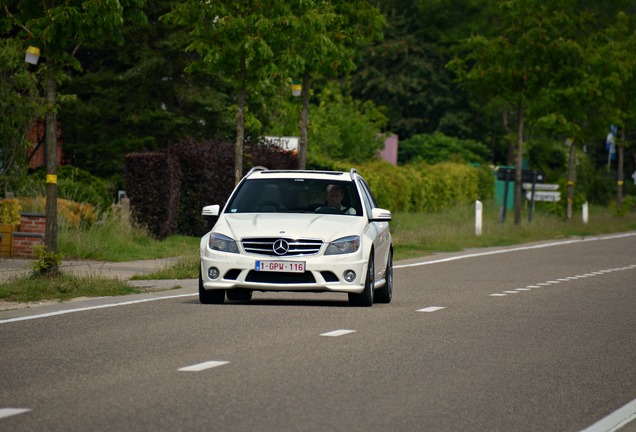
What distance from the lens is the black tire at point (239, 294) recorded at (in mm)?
18139

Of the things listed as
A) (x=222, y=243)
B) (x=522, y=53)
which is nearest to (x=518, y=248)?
(x=522, y=53)

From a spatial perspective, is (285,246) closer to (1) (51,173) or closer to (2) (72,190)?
(1) (51,173)

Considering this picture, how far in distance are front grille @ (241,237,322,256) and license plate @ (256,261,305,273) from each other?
0.44ft

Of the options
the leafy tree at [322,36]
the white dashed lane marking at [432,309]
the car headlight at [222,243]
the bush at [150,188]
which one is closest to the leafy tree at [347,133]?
the leafy tree at [322,36]

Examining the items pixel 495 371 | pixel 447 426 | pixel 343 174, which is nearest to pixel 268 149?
pixel 343 174

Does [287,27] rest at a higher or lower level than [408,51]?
lower

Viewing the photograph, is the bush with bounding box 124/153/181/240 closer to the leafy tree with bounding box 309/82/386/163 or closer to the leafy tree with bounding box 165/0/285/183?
the leafy tree with bounding box 165/0/285/183

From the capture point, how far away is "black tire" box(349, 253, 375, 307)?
56.8 ft

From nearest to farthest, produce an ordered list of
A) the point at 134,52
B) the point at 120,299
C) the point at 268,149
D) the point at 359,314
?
the point at 359,314
the point at 120,299
the point at 268,149
the point at 134,52

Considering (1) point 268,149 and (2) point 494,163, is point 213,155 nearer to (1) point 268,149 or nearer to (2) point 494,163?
(1) point 268,149

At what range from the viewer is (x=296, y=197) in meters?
18.2

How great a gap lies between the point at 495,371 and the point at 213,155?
75.3ft

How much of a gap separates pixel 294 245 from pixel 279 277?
39 cm

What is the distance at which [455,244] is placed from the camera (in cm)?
3597
